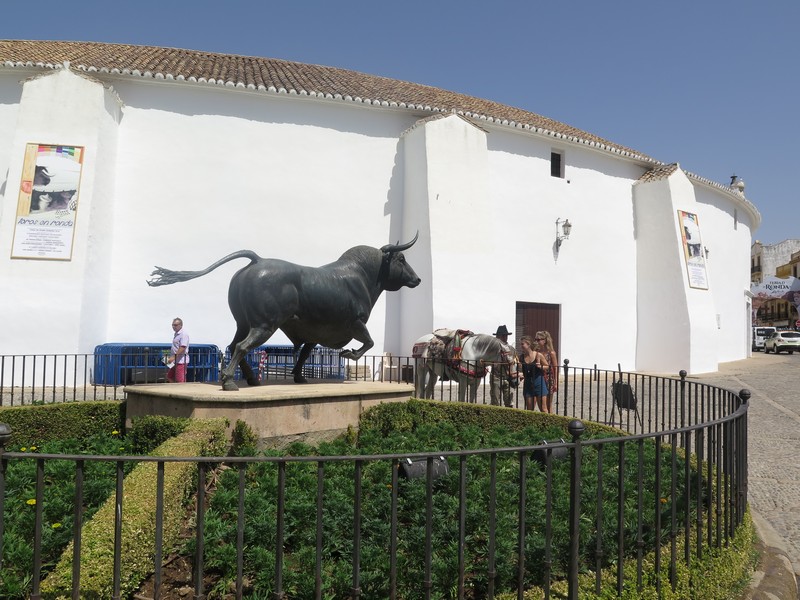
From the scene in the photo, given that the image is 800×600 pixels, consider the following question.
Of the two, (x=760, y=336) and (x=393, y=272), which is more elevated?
(x=393, y=272)

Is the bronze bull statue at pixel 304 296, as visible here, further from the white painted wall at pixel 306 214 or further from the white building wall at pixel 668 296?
the white building wall at pixel 668 296

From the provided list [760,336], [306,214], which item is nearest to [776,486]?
[306,214]

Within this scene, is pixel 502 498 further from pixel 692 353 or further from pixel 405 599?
pixel 692 353

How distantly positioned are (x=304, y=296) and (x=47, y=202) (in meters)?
9.15

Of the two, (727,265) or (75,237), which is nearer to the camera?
(75,237)

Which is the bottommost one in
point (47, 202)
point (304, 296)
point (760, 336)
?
point (760, 336)

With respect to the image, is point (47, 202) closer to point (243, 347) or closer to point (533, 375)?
point (243, 347)

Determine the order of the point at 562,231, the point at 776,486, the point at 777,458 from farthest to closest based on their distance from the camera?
the point at 562,231
the point at 777,458
the point at 776,486

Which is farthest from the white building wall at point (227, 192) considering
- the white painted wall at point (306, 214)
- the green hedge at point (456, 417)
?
the green hedge at point (456, 417)

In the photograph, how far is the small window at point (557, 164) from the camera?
663 inches

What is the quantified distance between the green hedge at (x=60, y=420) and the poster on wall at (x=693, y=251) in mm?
16162

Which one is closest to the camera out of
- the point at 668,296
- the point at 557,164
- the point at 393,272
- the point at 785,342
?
the point at 393,272

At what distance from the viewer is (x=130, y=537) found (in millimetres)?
2777

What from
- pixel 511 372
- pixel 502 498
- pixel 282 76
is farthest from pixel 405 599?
pixel 282 76
